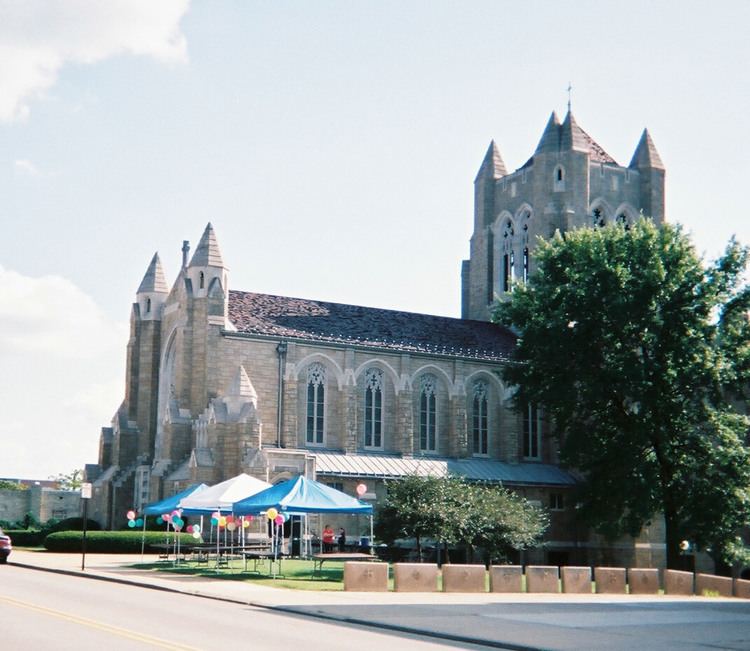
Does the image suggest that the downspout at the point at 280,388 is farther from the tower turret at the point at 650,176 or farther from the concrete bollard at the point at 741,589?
the tower turret at the point at 650,176

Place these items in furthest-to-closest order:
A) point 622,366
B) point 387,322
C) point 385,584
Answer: point 387,322, point 622,366, point 385,584

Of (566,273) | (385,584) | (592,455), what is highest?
(566,273)

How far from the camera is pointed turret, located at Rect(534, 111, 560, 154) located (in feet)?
201

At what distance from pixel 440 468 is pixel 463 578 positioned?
2215cm

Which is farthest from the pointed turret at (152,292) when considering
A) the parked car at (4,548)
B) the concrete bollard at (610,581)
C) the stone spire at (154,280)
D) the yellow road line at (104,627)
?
the yellow road line at (104,627)

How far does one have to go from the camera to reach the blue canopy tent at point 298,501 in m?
31.0

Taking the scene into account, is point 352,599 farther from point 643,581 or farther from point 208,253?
point 208,253

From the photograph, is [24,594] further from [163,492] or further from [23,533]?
[23,533]

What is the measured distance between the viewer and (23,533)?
5062 cm

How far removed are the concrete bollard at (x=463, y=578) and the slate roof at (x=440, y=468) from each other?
16.8 metres

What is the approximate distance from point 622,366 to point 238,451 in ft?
51.1

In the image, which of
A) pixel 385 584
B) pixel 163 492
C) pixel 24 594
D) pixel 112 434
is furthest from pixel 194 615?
pixel 112 434

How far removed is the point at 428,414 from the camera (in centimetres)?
5344

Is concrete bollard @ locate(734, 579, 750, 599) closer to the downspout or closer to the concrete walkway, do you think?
the concrete walkway
